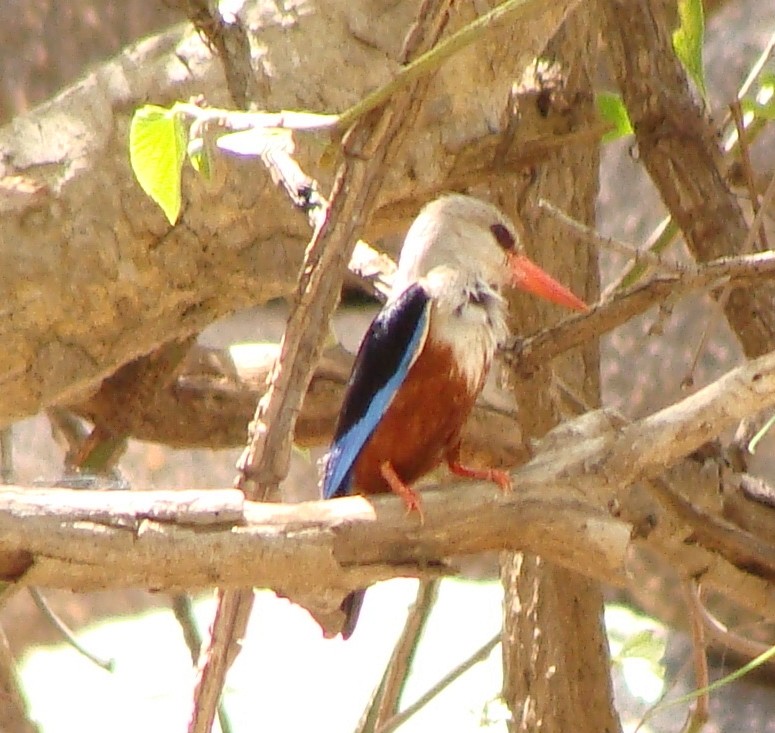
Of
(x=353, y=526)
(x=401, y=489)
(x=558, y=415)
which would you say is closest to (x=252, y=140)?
(x=353, y=526)

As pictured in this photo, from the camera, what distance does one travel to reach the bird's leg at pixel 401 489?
1.41 m

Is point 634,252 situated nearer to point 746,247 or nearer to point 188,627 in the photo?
point 746,247

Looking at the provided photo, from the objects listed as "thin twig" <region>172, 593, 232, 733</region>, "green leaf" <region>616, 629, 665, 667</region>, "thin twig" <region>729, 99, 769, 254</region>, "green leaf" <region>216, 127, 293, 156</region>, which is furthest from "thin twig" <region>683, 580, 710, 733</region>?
"green leaf" <region>216, 127, 293, 156</region>

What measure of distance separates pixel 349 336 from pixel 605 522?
11.4 ft

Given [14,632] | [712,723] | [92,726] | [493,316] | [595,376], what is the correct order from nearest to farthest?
[493,316]
[595,376]
[92,726]
[712,723]
[14,632]

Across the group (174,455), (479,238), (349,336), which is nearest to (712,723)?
(349,336)

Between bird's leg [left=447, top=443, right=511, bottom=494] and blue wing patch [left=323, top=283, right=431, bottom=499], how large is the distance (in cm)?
16

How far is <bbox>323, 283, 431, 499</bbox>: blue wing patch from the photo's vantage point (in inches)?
71.9

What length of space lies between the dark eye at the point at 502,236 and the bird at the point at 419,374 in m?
0.08

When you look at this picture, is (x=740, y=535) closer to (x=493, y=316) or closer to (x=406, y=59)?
(x=493, y=316)

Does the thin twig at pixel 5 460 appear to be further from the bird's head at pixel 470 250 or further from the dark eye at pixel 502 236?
the dark eye at pixel 502 236

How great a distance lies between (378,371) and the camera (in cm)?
186

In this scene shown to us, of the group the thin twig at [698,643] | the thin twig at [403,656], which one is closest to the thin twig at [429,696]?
the thin twig at [403,656]

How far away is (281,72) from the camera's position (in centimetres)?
210
